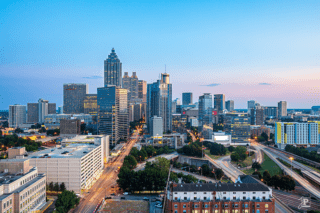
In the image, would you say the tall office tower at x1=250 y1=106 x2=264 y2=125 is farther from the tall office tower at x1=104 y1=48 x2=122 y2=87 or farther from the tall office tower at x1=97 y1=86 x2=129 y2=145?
the tall office tower at x1=104 y1=48 x2=122 y2=87

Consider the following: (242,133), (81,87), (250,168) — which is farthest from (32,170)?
(81,87)

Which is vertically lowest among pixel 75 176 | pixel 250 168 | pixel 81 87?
pixel 250 168

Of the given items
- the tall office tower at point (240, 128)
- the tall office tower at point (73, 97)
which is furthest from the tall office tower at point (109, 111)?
the tall office tower at point (73, 97)

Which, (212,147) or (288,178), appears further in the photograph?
(212,147)

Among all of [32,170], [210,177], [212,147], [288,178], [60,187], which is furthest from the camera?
[212,147]

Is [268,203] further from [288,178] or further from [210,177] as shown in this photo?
[210,177]

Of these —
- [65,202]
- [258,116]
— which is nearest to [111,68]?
[258,116]
